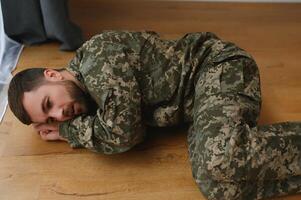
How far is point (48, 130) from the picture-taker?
127cm

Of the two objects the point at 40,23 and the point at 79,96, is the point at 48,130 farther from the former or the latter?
the point at 40,23

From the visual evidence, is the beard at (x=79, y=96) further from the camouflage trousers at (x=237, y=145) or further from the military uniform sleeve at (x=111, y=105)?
the camouflage trousers at (x=237, y=145)

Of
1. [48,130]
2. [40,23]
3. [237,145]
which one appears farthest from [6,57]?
[237,145]

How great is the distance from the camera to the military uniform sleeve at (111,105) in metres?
1.11

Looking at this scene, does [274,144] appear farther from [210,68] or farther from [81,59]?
[81,59]

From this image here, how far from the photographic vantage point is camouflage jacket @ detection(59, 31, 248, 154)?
1.12m

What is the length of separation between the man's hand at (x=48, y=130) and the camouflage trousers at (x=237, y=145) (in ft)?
1.51

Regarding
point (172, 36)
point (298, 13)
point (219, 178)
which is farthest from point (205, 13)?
point (219, 178)

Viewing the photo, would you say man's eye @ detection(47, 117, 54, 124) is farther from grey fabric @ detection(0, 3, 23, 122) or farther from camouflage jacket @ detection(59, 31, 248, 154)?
grey fabric @ detection(0, 3, 23, 122)

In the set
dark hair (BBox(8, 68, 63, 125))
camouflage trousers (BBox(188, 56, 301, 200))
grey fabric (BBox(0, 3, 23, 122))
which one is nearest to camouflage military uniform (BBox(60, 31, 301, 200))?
camouflage trousers (BBox(188, 56, 301, 200))

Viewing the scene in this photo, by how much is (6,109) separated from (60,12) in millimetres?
476

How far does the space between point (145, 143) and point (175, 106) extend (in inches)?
7.1

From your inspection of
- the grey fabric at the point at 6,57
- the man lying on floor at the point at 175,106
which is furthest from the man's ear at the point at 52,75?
the grey fabric at the point at 6,57

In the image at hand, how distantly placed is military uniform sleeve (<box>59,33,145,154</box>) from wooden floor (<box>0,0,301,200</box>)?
0.10 m
